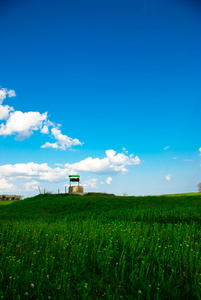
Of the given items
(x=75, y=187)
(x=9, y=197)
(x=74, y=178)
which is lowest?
(x=9, y=197)

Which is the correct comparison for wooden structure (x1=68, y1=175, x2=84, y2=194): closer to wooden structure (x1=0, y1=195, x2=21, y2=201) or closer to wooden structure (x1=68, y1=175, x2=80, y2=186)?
wooden structure (x1=68, y1=175, x2=80, y2=186)

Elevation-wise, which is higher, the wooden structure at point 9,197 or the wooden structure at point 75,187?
the wooden structure at point 75,187

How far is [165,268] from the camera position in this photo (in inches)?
204

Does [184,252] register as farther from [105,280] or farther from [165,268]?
[105,280]

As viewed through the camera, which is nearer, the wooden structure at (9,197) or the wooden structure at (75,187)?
the wooden structure at (75,187)

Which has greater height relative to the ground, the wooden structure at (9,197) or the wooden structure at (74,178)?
the wooden structure at (74,178)

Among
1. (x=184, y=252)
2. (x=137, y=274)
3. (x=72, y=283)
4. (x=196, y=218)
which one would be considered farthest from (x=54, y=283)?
(x=196, y=218)

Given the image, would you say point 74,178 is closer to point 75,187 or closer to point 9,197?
point 75,187

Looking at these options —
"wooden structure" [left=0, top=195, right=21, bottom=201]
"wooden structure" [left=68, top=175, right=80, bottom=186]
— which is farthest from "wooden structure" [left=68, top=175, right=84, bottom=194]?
"wooden structure" [left=0, top=195, right=21, bottom=201]

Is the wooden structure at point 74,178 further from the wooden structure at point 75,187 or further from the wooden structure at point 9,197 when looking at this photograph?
the wooden structure at point 9,197

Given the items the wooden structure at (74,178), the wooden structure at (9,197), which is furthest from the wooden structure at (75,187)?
the wooden structure at (9,197)

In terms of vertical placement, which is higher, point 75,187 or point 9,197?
point 75,187

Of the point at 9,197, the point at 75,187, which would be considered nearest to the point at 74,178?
the point at 75,187

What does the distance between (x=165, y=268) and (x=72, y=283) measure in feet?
6.97
